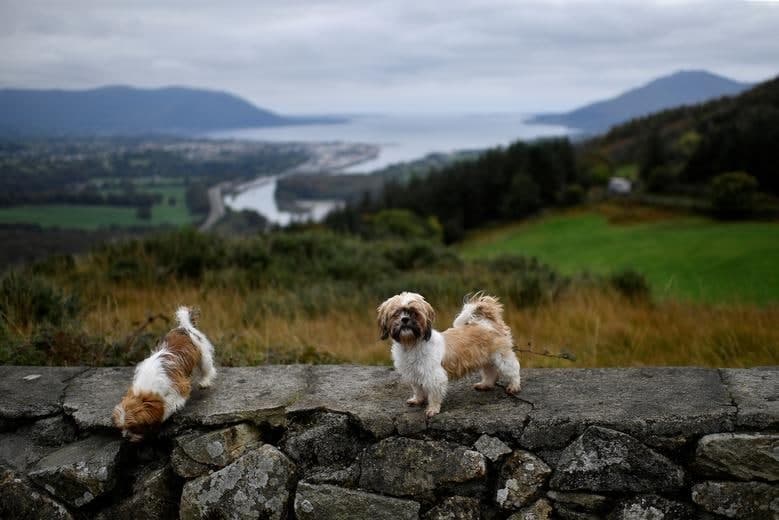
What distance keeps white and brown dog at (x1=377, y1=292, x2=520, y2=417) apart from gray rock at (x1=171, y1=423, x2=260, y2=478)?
1.08 meters

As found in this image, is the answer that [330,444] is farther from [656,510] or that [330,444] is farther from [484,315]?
[656,510]

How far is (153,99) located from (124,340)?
98.6 ft

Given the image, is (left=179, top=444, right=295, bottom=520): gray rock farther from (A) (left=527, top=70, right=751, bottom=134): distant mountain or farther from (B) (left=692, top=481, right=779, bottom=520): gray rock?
(A) (left=527, top=70, right=751, bottom=134): distant mountain

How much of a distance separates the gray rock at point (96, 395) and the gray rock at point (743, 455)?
3.60 meters

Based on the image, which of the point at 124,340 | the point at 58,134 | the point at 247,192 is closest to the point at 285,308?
the point at 124,340

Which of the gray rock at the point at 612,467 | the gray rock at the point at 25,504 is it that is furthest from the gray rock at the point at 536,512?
the gray rock at the point at 25,504

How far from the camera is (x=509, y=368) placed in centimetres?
405

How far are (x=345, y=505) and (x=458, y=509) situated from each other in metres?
0.67

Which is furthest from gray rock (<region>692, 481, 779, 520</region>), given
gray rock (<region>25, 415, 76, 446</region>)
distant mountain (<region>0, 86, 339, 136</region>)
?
distant mountain (<region>0, 86, 339, 136</region>)

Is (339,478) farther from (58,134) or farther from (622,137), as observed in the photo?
(622,137)

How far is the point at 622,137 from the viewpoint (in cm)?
8044

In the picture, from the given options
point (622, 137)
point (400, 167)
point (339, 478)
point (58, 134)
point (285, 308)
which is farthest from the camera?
point (400, 167)

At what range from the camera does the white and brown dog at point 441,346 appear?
3.50 metres

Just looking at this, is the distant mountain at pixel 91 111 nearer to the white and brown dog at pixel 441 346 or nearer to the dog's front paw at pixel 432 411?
the white and brown dog at pixel 441 346
